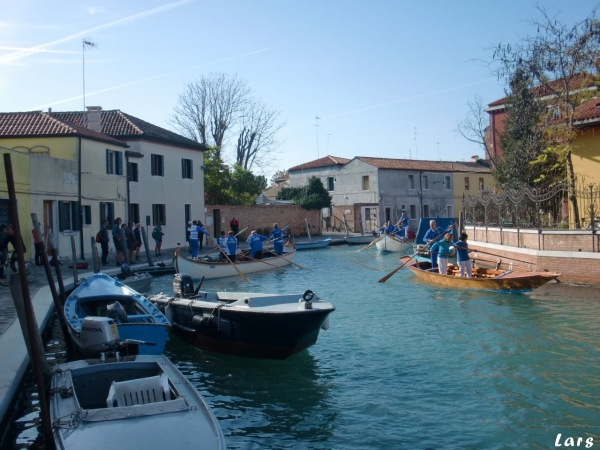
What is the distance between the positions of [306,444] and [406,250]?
2787cm

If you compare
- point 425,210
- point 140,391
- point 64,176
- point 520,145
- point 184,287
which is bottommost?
point 140,391

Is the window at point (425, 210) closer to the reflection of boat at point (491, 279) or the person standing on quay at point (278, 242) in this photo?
the person standing on quay at point (278, 242)

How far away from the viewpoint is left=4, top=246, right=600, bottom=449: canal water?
23.7 ft

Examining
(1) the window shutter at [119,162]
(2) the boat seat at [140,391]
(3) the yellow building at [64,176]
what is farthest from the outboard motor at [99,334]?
(1) the window shutter at [119,162]

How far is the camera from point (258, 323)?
10039 mm

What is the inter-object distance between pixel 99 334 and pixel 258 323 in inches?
99.4

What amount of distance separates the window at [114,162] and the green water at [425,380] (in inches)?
617

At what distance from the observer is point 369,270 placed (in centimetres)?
2464

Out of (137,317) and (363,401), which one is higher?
(137,317)

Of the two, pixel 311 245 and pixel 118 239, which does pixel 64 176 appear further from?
pixel 311 245

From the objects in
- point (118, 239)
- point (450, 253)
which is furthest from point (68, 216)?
point (450, 253)

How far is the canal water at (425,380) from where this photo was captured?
723 centimetres

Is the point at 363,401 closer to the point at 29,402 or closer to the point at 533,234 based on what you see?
the point at 29,402

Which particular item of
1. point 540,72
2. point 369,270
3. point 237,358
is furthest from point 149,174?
point 237,358
